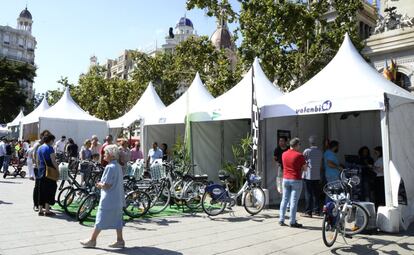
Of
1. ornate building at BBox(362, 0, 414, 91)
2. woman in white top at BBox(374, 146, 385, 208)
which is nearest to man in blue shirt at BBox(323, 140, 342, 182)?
woman in white top at BBox(374, 146, 385, 208)

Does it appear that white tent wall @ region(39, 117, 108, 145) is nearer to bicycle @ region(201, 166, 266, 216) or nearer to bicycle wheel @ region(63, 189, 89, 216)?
bicycle wheel @ region(63, 189, 89, 216)

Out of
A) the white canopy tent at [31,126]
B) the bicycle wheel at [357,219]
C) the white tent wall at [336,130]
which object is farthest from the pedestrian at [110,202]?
the white canopy tent at [31,126]

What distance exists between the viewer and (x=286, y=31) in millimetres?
17328

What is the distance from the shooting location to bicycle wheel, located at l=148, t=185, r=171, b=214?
909 centimetres

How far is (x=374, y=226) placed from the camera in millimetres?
7352

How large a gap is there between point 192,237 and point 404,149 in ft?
16.2

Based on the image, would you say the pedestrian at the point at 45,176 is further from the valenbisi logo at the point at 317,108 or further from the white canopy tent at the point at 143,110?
the white canopy tent at the point at 143,110

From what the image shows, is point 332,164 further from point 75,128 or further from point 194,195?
point 75,128

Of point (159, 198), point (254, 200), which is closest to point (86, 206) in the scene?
point (159, 198)

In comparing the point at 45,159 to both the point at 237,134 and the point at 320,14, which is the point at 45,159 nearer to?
the point at 237,134

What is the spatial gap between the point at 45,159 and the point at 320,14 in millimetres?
14491

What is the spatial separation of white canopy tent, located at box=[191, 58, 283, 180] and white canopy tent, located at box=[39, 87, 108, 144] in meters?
10.2

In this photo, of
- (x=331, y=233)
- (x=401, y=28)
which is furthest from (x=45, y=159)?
(x=401, y=28)

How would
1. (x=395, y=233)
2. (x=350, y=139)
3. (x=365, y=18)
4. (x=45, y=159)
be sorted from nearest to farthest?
(x=395, y=233) < (x=45, y=159) < (x=350, y=139) < (x=365, y=18)
